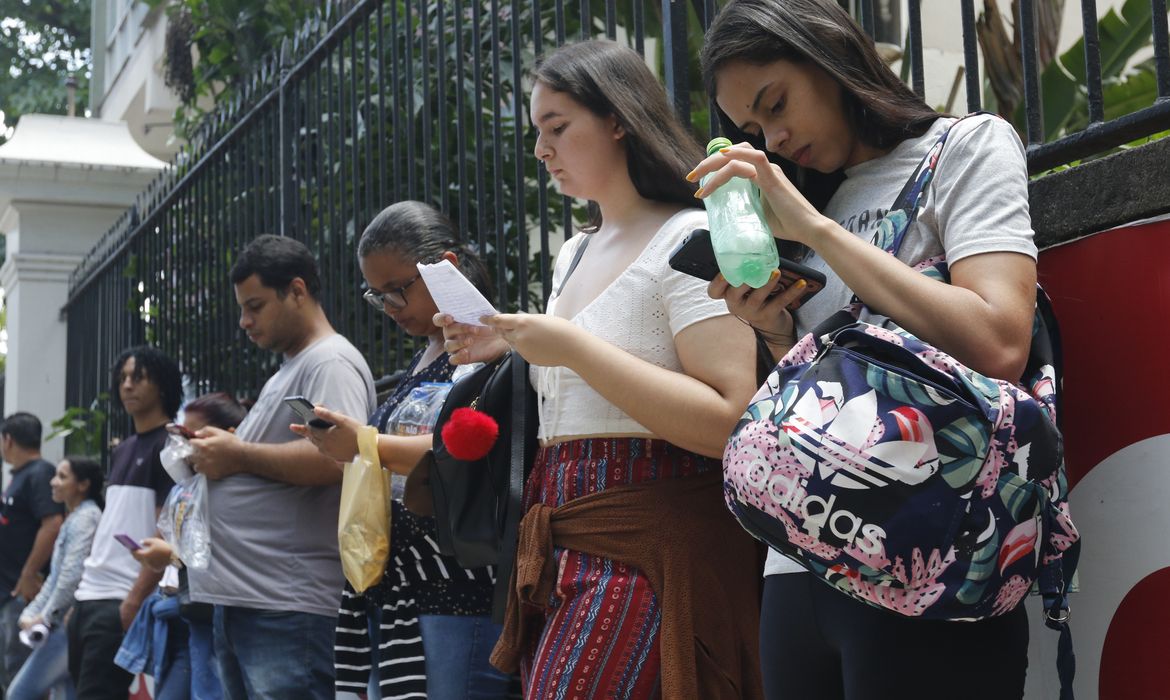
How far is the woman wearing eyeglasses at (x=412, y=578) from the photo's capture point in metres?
3.25

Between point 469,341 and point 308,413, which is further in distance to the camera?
point 308,413

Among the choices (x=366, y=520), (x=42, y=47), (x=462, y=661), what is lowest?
(x=462, y=661)

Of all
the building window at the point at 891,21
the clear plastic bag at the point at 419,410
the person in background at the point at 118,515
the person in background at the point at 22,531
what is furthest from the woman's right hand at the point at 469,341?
the person in background at the point at 22,531

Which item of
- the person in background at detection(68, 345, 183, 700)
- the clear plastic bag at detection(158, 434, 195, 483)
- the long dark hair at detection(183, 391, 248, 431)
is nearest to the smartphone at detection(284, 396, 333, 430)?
the clear plastic bag at detection(158, 434, 195, 483)

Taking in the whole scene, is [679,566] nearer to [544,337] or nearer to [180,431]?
[544,337]

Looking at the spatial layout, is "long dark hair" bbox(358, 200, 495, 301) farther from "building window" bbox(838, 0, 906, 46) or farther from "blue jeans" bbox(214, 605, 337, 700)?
"building window" bbox(838, 0, 906, 46)

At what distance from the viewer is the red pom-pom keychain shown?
2791 mm

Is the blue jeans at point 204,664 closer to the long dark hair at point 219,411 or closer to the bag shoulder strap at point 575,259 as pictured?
the long dark hair at point 219,411

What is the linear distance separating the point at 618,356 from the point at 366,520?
126 cm

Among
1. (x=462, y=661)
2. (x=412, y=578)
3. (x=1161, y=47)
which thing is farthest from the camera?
(x=412, y=578)

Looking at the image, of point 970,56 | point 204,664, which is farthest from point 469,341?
point 204,664

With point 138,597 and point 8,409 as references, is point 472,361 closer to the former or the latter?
point 138,597

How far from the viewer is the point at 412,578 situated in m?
3.37

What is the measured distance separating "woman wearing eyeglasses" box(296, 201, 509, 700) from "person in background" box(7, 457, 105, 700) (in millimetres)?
3882
